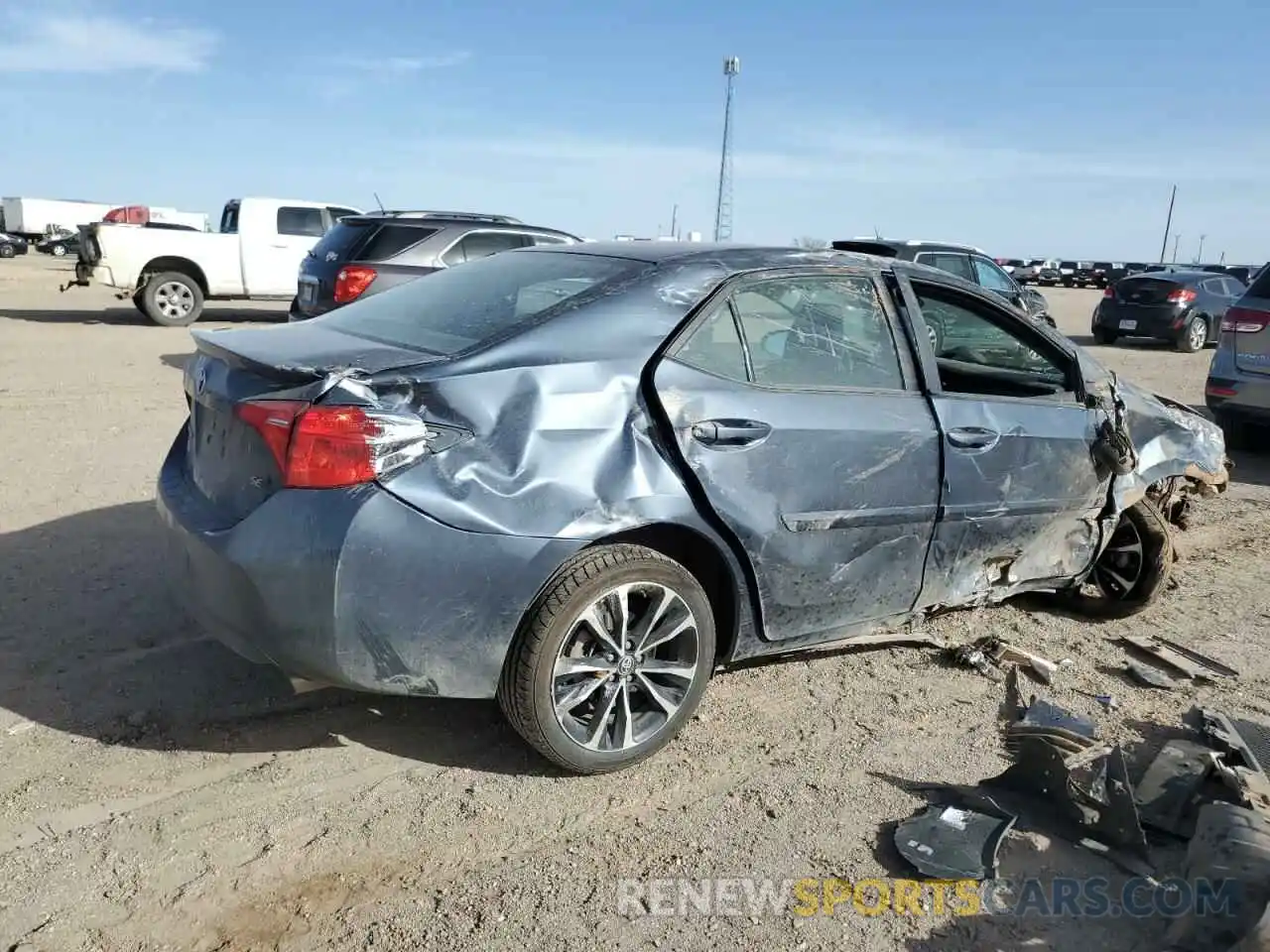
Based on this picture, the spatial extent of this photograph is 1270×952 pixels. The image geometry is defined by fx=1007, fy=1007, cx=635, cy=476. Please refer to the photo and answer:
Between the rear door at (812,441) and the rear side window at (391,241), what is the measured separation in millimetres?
7156

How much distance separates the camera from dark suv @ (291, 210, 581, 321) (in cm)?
984

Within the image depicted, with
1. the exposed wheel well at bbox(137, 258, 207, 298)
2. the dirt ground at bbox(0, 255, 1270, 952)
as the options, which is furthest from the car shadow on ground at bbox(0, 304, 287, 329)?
the dirt ground at bbox(0, 255, 1270, 952)

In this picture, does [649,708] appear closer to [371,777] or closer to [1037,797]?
[371,777]

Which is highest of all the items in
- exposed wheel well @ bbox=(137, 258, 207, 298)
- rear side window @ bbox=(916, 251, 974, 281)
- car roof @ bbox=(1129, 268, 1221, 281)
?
car roof @ bbox=(1129, 268, 1221, 281)

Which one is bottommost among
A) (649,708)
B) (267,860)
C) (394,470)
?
(267,860)

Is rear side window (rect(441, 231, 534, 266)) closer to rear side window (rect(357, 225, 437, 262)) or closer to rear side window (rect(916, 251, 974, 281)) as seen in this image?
rear side window (rect(357, 225, 437, 262))

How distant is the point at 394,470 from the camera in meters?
2.86

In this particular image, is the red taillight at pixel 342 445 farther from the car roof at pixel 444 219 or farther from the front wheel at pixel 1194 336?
the front wheel at pixel 1194 336

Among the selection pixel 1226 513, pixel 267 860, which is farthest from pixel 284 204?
pixel 267 860

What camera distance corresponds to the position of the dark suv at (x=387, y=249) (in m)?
9.84

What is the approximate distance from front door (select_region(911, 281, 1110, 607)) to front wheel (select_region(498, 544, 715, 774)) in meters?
1.15

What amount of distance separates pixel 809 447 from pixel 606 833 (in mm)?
1432

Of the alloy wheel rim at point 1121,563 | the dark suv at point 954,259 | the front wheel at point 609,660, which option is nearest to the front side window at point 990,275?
the dark suv at point 954,259

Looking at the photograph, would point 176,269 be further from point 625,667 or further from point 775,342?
point 625,667
